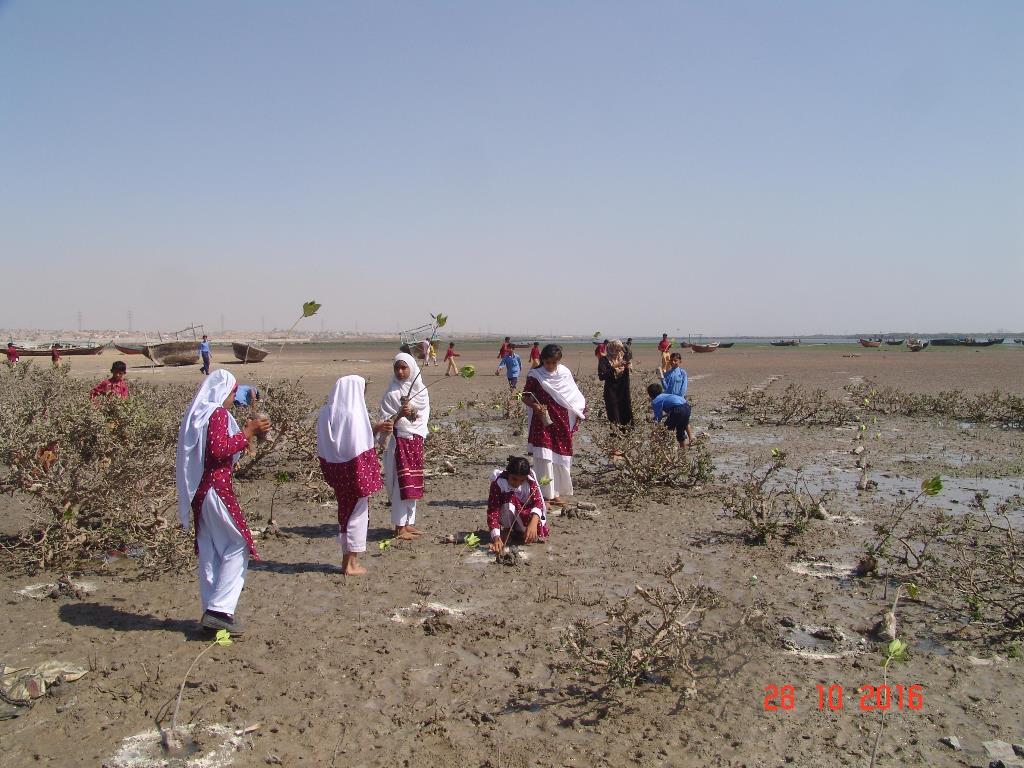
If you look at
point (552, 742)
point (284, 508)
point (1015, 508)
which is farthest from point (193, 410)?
point (1015, 508)

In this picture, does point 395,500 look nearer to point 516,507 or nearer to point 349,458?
point 516,507

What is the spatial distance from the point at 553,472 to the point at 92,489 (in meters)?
3.82

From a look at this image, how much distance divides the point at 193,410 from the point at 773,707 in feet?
11.0

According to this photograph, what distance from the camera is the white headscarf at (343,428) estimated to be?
4910 mm

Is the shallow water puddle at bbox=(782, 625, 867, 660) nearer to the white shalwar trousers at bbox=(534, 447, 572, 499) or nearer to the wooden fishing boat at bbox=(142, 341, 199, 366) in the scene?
the white shalwar trousers at bbox=(534, 447, 572, 499)

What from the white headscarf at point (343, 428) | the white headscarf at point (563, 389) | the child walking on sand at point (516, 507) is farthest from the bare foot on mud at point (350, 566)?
the white headscarf at point (563, 389)

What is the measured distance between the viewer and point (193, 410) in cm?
402

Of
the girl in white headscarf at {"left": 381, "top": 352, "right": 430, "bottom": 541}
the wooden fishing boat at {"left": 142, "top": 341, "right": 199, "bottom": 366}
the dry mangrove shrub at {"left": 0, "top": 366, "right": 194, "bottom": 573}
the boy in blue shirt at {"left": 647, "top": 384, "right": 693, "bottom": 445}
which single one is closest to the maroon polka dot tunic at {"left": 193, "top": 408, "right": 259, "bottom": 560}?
the dry mangrove shrub at {"left": 0, "top": 366, "right": 194, "bottom": 573}

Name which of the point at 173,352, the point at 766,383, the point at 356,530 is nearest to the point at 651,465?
the point at 356,530

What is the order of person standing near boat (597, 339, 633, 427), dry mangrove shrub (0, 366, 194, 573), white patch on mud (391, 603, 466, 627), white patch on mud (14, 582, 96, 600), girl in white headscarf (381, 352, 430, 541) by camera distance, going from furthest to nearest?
person standing near boat (597, 339, 633, 427) → girl in white headscarf (381, 352, 430, 541) → dry mangrove shrub (0, 366, 194, 573) → white patch on mud (14, 582, 96, 600) → white patch on mud (391, 603, 466, 627)

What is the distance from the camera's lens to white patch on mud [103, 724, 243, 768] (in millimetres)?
2883

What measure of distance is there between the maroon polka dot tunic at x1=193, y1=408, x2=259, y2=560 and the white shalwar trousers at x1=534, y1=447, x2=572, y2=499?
3.20m
